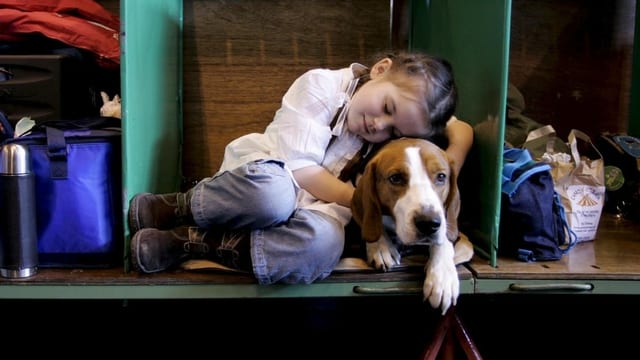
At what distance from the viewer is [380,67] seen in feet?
4.71

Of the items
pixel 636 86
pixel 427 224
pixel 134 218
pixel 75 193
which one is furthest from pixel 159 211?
pixel 636 86

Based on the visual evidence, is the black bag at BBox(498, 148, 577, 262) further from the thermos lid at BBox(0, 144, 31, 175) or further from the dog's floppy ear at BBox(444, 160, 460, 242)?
the thermos lid at BBox(0, 144, 31, 175)

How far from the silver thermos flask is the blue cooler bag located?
0.12 ft

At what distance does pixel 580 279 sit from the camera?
122cm

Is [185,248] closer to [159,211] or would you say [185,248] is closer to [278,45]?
[159,211]

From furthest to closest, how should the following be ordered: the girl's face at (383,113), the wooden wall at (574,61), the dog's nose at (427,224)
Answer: the wooden wall at (574,61) → the girl's face at (383,113) → the dog's nose at (427,224)

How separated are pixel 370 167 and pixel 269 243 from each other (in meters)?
0.25

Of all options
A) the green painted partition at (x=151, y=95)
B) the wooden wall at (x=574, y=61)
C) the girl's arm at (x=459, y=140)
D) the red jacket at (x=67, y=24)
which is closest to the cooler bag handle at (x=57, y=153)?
the green painted partition at (x=151, y=95)

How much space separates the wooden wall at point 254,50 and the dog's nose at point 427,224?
747 mm

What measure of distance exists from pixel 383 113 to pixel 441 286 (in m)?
0.40

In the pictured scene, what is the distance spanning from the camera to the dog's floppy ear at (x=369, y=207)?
3.95 ft

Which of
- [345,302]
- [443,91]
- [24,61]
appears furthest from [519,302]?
[24,61]

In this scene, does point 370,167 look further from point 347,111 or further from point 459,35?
point 459,35

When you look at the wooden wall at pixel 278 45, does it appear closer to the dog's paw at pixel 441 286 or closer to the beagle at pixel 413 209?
the beagle at pixel 413 209
